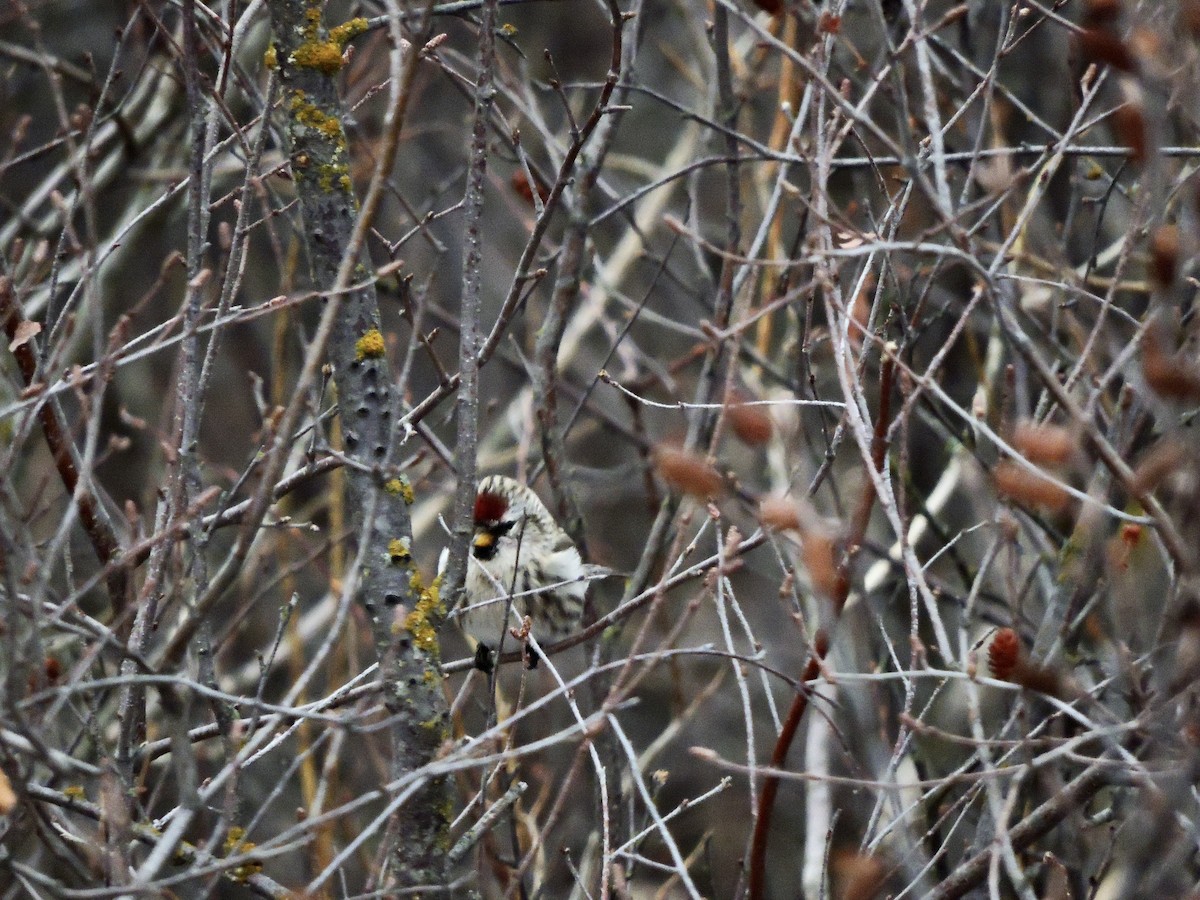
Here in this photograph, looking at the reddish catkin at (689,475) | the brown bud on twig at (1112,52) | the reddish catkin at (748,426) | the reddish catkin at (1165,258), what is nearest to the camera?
the reddish catkin at (1165,258)

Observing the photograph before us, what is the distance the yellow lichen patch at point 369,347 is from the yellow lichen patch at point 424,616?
17.2 inches

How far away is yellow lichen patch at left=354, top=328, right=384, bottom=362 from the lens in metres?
2.78

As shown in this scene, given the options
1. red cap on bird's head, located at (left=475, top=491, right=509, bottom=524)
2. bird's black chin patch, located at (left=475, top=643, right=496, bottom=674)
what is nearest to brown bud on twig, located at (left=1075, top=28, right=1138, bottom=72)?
bird's black chin patch, located at (left=475, top=643, right=496, bottom=674)

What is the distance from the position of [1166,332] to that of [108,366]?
158 cm

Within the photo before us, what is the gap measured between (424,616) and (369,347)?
0.54 metres

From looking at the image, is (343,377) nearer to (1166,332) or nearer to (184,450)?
(184,450)

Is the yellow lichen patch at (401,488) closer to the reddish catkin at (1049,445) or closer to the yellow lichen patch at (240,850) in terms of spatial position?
the yellow lichen patch at (240,850)

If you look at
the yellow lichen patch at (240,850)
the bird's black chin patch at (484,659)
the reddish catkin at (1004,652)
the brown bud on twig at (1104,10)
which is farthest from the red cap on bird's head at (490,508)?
the brown bud on twig at (1104,10)

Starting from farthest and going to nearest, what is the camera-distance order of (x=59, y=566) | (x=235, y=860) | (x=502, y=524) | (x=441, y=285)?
(x=441, y=285) < (x=59, y=566) < (x=502, y=524) < (x=235, y=860)

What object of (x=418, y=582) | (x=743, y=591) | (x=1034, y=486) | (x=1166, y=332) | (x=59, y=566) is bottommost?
(x=743, y=591)

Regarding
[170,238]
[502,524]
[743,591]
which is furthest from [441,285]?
[502,524]

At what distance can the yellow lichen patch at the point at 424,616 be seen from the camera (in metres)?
2.74

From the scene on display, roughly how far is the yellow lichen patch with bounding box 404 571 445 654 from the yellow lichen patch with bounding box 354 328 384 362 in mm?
436

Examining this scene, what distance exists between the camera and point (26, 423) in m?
2.42
